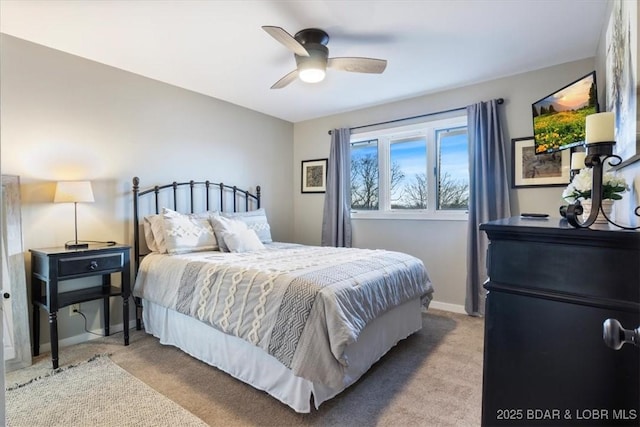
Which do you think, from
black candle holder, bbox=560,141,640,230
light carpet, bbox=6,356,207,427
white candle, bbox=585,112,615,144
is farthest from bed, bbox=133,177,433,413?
white candle, bbox=585,112,615,144

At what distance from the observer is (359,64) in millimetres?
2549

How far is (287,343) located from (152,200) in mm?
2387

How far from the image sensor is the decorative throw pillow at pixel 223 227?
10.9ft

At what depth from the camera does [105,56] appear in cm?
293

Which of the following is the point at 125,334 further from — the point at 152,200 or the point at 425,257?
the point at 425,257

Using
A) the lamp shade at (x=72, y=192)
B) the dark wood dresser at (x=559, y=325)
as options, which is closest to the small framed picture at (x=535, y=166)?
the dark wood dresser at (x=559, y=325)

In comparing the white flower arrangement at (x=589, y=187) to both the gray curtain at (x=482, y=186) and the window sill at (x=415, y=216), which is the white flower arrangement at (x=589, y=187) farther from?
the window sill at (x=415, y=216)

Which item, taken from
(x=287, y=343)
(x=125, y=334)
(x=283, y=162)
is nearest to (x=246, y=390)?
(x=287, y=343)

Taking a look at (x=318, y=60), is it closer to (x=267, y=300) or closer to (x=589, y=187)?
(x=267, y=300)

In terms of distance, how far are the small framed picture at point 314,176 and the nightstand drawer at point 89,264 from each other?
A: 2.74 meters

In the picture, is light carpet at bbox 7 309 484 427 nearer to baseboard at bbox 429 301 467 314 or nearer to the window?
baseboard at bbox 429 301 467 314

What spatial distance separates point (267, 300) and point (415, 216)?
99.3 inches

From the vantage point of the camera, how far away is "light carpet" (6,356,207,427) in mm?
1843

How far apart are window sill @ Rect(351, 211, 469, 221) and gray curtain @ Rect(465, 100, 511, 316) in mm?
215
